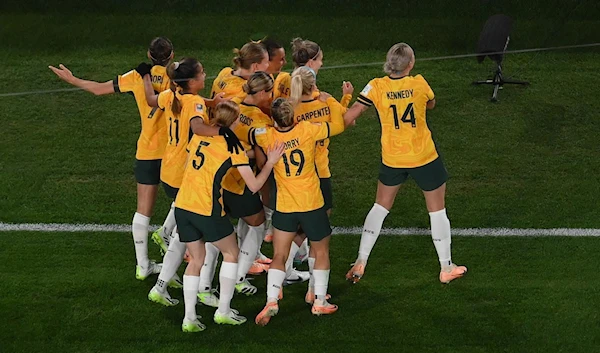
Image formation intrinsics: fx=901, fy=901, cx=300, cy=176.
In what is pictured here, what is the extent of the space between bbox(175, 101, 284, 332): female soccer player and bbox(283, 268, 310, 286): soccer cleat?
2.89 feet

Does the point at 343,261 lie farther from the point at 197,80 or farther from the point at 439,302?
the point at 197,80

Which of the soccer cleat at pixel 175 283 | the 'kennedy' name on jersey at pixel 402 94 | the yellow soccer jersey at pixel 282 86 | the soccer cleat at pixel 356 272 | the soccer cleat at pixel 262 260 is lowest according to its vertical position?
the soccer cleat at pixel 175 283

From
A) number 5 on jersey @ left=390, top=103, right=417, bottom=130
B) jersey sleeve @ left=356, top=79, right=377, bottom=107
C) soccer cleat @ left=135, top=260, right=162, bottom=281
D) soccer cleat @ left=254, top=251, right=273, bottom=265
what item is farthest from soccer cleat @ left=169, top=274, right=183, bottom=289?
number 5 on jersey @ left=390, top=103, right=417, bottom=130

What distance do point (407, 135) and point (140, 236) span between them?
2.39 m

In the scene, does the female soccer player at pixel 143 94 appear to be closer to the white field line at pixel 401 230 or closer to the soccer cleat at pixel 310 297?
the white field line at pixel 401 230

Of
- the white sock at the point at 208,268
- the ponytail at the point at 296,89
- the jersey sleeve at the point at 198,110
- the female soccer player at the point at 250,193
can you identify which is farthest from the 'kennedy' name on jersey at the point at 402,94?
the white sock at the point at 208,268

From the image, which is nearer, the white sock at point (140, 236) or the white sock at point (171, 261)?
the white sock at point (171, 261)

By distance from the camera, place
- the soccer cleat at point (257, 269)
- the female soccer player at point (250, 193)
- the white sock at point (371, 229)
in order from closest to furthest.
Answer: the female soccer player at point (250, 193) < the white sock at point (371, 229) < the soccer cleat at point (257, 269)

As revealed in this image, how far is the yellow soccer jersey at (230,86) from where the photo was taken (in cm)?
713

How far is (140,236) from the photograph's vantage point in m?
7.59

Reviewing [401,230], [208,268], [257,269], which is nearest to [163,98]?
[208,268]

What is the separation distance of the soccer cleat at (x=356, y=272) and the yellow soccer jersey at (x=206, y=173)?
A: 1.45m

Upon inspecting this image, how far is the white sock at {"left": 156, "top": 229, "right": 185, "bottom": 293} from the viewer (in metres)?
7.07

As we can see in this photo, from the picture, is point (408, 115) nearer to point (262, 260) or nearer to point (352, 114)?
point (352, 114)
